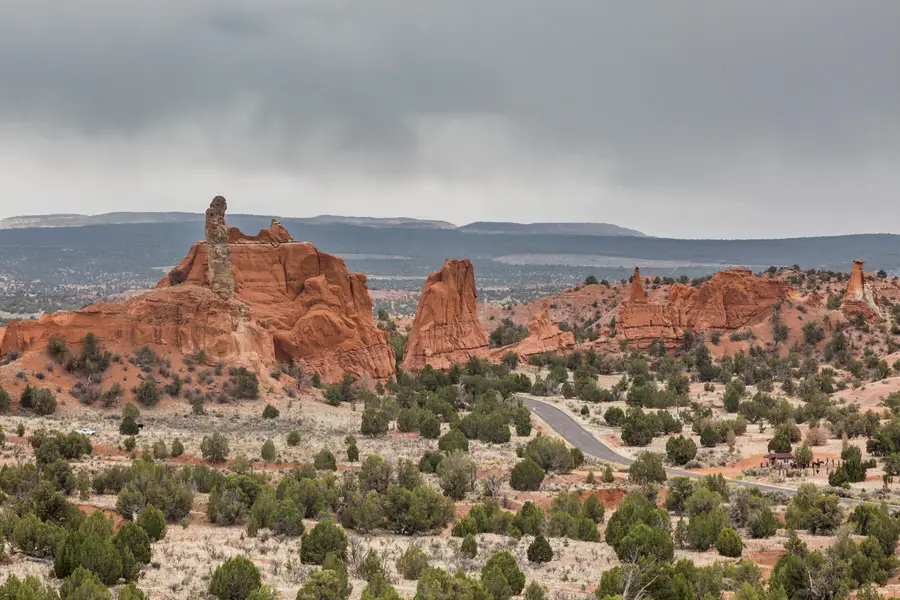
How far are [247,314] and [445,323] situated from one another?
21.5 meters

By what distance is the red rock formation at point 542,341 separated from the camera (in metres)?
91.0

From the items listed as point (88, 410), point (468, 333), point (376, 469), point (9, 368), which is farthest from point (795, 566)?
point (468, 333)

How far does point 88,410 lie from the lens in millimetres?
49406

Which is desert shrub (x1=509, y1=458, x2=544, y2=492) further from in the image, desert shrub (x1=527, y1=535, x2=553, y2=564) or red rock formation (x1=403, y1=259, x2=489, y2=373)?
red rock formation (x1=403, y1=259, x2=489, y2=373)

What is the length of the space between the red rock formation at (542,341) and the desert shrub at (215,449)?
166 ft

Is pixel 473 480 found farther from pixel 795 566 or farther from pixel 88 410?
pixel 88 410

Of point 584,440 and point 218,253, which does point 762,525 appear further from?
point 218,253

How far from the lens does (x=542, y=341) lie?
91688mm

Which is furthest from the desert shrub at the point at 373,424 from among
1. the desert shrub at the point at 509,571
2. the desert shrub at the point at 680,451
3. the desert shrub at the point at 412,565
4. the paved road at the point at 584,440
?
the desert shrub at the point at 509,571

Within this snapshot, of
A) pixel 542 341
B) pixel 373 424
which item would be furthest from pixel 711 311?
pixel 373 424

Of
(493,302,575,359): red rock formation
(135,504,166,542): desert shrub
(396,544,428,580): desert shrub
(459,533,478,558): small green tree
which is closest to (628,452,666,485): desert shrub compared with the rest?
(459,533,478,558): small green tree

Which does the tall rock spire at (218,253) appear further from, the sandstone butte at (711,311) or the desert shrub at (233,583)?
the sandstone butte at (711,311)

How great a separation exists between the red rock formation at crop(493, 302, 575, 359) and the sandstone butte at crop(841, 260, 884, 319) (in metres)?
23.9

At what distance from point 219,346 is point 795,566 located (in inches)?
1493
